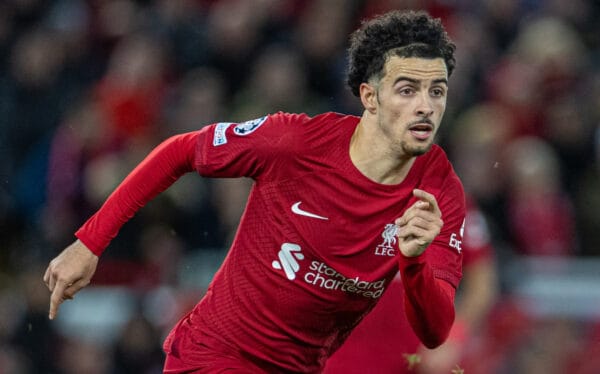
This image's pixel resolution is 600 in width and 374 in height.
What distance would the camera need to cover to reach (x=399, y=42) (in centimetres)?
455

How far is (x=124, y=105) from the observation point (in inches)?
330

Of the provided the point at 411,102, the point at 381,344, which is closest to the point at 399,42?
the point at 411,102

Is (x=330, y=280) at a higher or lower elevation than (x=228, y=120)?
lower

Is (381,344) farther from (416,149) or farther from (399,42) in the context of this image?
(399,42)

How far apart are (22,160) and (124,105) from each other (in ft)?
2.77

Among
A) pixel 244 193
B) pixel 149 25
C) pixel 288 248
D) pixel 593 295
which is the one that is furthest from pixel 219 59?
pixel 288 248

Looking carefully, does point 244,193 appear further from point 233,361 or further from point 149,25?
point 233,361

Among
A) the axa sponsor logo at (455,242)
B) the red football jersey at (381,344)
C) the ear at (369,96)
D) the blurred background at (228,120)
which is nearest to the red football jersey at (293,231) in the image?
the axa sponsor logo at (455,242)

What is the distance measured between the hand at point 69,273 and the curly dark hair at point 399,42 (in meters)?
1.33

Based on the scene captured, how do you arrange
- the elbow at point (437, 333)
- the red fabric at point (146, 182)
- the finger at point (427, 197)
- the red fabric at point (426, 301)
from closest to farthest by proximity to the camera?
the finger at point (427, 197) < the red fabric at point (426, 301) < the elbow at point (437, 333) < the red fabric at point (146, 182)

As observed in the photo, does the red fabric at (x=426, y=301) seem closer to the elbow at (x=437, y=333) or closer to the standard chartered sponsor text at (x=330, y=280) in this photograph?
the elbow at (x=437, y=333)

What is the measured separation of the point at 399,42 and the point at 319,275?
0.97 m

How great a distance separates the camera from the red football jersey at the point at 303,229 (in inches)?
178

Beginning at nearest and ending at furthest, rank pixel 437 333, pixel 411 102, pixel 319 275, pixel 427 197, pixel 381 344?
pixel 427 197
pixel 437 333
pixel 411 102
pixel 319 275
pixel 381 344
